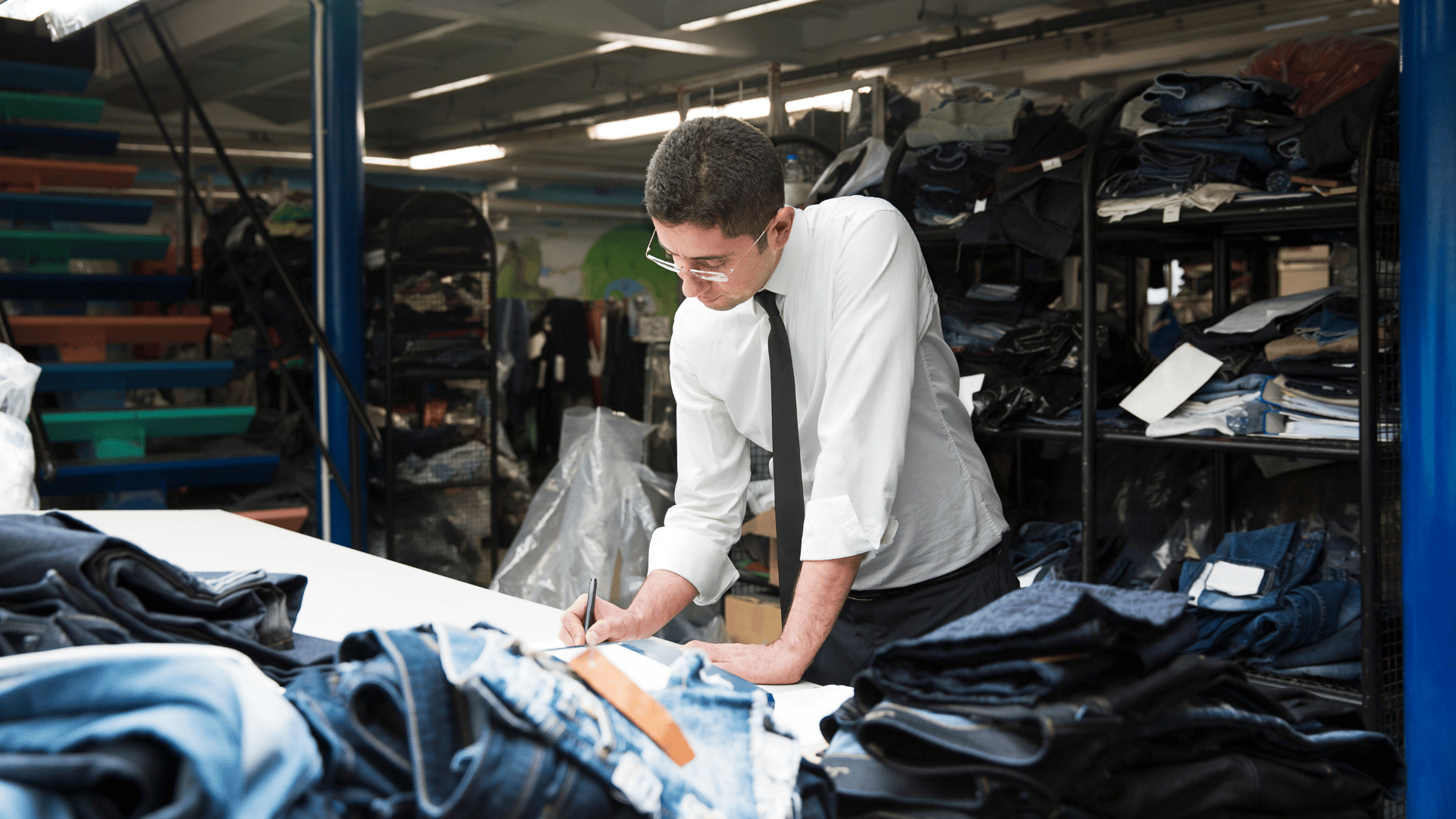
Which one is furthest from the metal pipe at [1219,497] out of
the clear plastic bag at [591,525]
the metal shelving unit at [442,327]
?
the metal shelving unit at [442,327]

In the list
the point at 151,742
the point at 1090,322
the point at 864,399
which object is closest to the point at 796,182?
the point at 1090,322

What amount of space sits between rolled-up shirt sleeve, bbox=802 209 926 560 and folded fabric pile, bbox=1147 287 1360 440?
1480 millimetres

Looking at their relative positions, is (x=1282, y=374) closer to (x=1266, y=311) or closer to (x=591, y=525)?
(x=1266, y=311)

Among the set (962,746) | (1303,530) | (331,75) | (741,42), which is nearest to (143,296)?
(331,75)

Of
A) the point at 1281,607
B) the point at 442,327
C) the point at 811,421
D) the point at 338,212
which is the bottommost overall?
the point at 1281,607

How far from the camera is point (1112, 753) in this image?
792 millimetres

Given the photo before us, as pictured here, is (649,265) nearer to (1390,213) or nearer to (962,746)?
(1390,213)

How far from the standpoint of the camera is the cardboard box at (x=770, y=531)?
146 inches

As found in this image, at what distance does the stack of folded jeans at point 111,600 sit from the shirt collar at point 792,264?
966 millimetres

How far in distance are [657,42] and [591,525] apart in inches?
109

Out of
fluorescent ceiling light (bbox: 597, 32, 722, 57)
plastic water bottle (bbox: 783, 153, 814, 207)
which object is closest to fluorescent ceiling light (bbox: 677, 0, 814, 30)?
fluorescent ceiling light (bbox: 597, 32, 722, 57)

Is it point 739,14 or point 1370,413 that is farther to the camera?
point 739,14

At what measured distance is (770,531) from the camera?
12.2 ft

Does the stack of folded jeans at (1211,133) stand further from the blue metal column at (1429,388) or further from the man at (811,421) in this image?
the man at (811,421)
